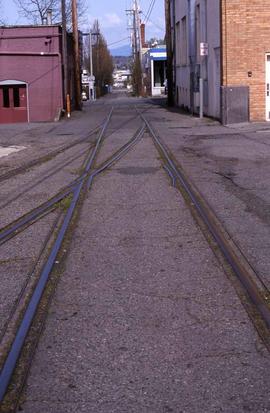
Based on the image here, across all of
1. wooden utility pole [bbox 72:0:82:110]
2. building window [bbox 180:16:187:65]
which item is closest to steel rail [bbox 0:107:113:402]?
building window [bbox 180:16:187:65]

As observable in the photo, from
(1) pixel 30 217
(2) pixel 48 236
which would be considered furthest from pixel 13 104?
(2) pixel 48 236

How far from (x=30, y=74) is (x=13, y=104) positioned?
1.95m

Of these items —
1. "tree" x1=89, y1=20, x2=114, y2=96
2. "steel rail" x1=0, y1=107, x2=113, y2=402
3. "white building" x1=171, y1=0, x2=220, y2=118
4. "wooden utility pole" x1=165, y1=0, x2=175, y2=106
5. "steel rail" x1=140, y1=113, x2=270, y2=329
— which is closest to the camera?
"steel rail" x1=0, y1=107, x2=113, y2=402

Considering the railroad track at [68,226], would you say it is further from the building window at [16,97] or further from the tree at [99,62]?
the tree at [99,62]

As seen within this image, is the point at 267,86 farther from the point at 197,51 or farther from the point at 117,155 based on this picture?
the point at 117,155

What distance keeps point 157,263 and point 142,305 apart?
53.9 inches

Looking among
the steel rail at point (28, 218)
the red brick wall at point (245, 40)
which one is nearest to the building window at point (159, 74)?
the red brick wall at point (245, 40)

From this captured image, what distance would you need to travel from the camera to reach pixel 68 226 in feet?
30.1

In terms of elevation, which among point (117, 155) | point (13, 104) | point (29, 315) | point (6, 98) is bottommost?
point (29, 315)

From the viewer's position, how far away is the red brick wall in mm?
25500

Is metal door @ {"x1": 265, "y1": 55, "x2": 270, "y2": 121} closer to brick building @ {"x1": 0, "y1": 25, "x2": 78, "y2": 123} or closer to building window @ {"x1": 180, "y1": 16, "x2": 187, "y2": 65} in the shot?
building window @ {"x1": 180, "y1": 16, "x2": 187, "y2": 65}

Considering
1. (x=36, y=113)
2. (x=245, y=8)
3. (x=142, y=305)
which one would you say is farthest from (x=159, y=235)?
(x=36, y=113)

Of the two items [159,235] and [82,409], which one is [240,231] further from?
[82,409]

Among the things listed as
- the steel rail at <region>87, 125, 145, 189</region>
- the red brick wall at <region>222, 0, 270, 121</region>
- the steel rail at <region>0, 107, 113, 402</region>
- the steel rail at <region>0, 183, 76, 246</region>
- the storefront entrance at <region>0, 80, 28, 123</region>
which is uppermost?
the red brick wall at <region>222, 0, 270, 121</region>
